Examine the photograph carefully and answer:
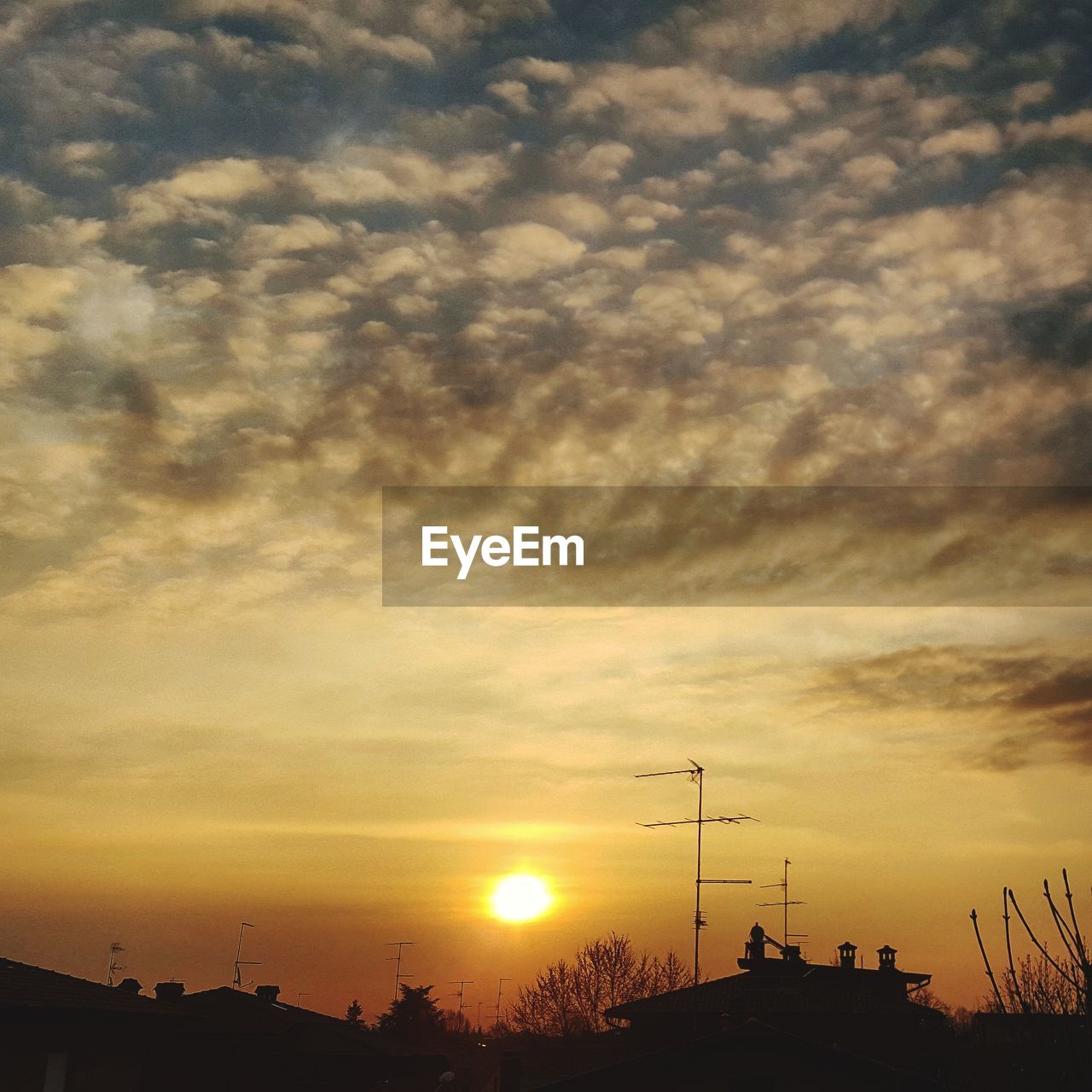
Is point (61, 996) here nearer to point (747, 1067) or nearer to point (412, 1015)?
point (747, 1067)

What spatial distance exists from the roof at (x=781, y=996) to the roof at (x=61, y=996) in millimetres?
26460

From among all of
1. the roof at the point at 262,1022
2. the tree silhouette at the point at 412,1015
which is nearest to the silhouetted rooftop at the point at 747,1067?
the roof at the point at 262,1022

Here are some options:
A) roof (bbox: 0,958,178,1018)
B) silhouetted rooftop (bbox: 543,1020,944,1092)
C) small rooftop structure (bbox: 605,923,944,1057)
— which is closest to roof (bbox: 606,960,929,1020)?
small rooftop structure (bbox: 605,923,944,1057)

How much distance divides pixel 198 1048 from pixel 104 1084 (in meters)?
15.7

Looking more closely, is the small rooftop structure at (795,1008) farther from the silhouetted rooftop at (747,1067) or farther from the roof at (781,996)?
the silhouetted rooftop at (747,1067)

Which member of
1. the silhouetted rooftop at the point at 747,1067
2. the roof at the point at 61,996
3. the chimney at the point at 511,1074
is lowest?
the chimney at the point at 511,1074

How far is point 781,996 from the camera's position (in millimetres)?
46125

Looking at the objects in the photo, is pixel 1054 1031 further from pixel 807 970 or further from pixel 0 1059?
pixel 807 970

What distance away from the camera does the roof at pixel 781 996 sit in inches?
1759

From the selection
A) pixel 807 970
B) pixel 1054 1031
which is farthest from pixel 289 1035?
pixel 1054 1031

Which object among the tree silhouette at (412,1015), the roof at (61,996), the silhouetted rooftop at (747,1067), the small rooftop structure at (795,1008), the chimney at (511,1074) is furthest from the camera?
the tree silhouette at (412,1015)

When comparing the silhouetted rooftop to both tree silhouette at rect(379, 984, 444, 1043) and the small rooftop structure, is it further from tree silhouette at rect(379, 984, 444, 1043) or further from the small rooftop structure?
tree silhouette at rect(379, 984, 444, 1043)

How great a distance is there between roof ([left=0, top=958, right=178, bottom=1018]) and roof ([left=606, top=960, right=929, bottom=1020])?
2646cm

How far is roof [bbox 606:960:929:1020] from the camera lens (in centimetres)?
4469
